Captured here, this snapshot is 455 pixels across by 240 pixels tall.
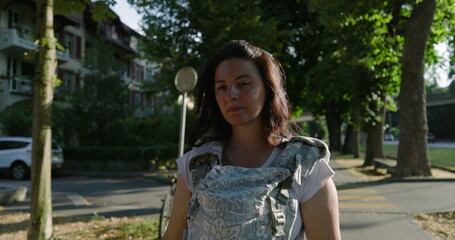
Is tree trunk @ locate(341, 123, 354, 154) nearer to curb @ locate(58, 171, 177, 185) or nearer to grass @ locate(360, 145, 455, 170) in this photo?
grass @ locate(360, 145, 455, 170)

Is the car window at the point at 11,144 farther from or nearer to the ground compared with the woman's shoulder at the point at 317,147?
nearer to the ground

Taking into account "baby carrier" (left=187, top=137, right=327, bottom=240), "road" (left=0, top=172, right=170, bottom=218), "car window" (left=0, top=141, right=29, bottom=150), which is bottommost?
"road" (left=0, top=172, right=170, bottom=218)

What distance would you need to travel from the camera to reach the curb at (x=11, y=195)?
998 cm

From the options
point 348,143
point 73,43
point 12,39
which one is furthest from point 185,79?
point 348,143

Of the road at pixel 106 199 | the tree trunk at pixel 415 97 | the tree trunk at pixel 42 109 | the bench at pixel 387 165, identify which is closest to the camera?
the tree trunk at pixel 42 109

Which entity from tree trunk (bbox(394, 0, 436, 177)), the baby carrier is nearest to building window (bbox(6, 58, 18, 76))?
tree trunk (bbox(394, 0, 436, 177))

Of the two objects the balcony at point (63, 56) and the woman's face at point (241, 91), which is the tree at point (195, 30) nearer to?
the woman's face at point (241, 91)

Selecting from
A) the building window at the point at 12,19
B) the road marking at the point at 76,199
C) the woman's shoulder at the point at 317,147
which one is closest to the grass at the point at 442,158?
the road marking at the point at 76,199

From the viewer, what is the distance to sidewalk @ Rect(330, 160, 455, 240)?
6348 mm

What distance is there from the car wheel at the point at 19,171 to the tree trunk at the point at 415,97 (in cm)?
1385

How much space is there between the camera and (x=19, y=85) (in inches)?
1029

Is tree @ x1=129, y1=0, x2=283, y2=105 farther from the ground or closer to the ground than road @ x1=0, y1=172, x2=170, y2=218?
farther from the ground

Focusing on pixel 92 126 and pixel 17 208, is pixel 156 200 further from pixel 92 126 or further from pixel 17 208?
pixel 92 126

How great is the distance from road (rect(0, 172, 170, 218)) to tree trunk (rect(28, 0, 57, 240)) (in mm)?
3171
